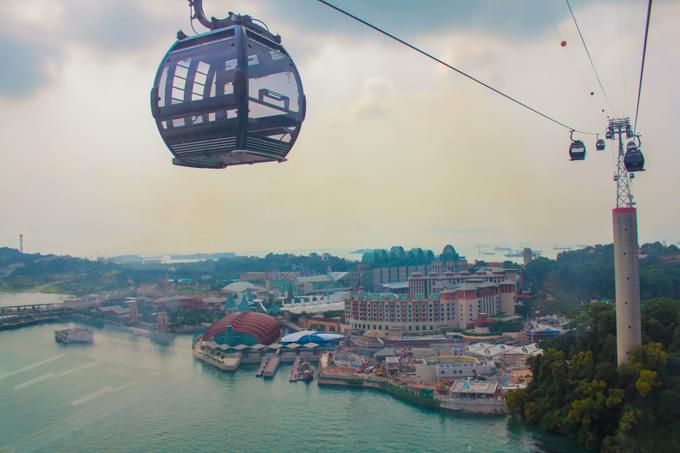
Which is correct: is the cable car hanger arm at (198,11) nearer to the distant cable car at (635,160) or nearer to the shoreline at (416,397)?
the distant cable car at (635,160)

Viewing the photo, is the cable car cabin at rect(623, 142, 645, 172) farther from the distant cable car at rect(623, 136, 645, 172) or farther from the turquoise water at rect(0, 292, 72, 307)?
the turquoise water at rect(0, 292, 72, 307)

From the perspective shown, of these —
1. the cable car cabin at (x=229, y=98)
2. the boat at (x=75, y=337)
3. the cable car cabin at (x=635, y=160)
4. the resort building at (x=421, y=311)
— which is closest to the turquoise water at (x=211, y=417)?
the boat at (x=75, y=337)

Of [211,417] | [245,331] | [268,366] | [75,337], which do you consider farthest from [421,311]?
[75,337]

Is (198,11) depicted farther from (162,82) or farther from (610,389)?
(610,389)

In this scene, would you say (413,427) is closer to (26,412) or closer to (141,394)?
(141,394)

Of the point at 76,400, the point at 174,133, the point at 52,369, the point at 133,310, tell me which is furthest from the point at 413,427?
the point at 133,310
